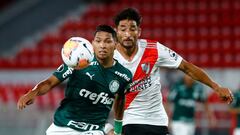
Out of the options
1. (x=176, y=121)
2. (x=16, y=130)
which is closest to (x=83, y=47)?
(x=176, y=121)

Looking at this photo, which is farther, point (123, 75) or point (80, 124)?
point (123, 75)

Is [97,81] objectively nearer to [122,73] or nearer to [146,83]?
[122,73]

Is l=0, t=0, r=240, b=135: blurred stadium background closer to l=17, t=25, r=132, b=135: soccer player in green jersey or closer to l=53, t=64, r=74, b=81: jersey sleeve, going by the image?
l=17, t=25, r=132, b=135: soccer player in green jersey

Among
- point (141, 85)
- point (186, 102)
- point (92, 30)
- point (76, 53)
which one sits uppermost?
point (76, 53)

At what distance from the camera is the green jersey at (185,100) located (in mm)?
11008

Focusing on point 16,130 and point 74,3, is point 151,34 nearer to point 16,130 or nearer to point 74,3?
point 74,3

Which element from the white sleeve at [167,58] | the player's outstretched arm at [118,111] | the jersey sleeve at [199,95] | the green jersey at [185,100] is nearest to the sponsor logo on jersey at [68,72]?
the player's outstretched arm at [118,111]

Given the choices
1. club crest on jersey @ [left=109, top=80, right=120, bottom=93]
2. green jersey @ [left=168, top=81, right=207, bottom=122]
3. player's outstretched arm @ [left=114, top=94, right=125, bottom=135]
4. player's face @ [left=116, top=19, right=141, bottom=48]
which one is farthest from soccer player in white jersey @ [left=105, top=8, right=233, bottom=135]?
green jersey @ [left=168, top=81, right=207, bottom=122]

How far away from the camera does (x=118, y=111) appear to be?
6012mm

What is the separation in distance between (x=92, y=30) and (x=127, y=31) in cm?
1187

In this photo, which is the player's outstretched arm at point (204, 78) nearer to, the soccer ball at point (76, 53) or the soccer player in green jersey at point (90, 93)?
the soccer player in green jersey at point (90, 93)

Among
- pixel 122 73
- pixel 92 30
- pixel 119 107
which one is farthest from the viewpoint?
pixel 92 30

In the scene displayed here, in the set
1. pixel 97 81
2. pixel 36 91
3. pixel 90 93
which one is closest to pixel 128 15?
pixel 97 81

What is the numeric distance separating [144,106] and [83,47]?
4.58 feet
